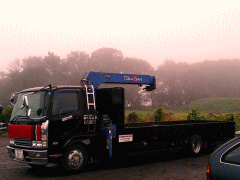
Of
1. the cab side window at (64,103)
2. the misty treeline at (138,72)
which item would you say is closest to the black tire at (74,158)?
the cab side window at (64,103)

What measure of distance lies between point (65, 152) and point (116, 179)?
Answer: 1487mm

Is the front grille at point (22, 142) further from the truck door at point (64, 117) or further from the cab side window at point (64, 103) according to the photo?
the cab side window at point (64, 103)

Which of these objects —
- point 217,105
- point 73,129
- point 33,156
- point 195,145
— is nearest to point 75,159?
point 73,129

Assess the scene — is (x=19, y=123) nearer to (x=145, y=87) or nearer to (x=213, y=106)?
(x=145, y=87)

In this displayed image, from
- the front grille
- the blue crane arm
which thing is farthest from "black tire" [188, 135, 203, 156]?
the front grille

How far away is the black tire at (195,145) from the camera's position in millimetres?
10281

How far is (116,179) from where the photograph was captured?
721 centimetres

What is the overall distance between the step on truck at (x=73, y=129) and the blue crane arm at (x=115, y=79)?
3 cm

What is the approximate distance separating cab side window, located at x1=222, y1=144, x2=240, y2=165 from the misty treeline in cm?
6491

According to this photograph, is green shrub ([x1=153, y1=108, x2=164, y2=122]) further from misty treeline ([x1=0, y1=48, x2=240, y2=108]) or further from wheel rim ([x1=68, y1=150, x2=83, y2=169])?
misty treeline ([x1=0, y1=48, x2=240, y2=108])

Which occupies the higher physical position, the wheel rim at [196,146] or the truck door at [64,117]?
the truck door at [64,117]

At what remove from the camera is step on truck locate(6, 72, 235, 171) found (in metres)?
7.41

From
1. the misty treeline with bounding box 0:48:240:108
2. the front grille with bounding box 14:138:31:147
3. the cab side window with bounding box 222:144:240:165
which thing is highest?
the misty treeline with bounding box 0:48:240:108

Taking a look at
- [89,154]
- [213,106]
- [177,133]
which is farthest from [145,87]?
[213,106]
